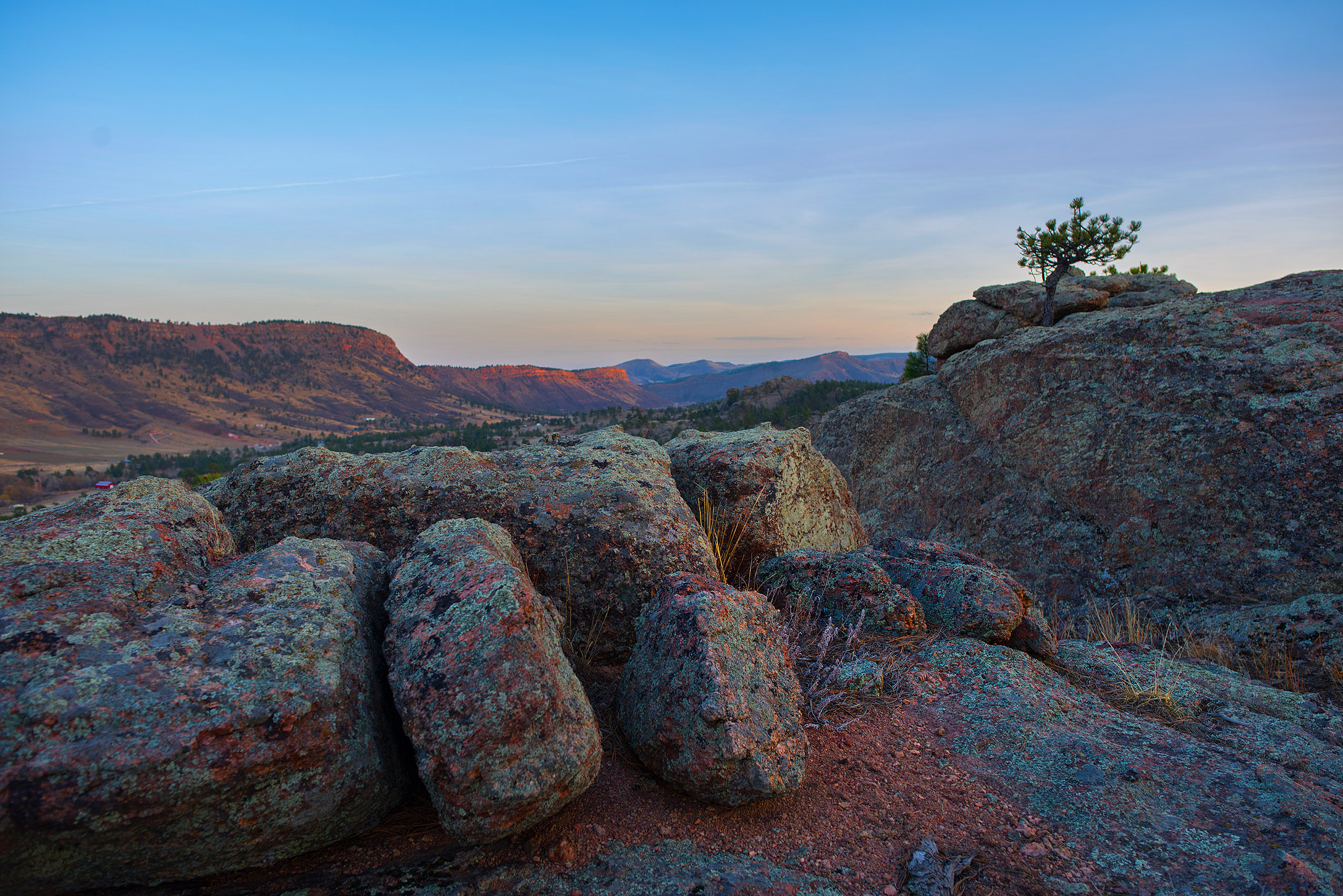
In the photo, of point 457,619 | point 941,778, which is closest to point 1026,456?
point 941,778

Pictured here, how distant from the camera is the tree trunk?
12.6m

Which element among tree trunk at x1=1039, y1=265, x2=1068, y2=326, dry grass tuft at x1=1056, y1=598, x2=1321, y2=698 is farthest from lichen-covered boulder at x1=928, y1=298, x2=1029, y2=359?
dry grass tuft at x1=1056, y1=598, x2=1321, y2=698

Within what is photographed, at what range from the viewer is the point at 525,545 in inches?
184

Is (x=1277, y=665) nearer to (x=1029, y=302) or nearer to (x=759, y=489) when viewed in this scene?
(x=759, y=489)

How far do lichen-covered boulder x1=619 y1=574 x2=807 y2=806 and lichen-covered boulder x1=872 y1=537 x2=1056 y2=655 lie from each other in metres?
2.17

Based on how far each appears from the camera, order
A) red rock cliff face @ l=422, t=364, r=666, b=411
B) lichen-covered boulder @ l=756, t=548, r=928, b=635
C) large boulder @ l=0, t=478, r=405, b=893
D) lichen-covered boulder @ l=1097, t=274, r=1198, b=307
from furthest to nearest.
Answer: red rock cliff face @ l=422, t=364, r=666, b=411 → lichen-covered boulder @ l=1097, t=274, r=1198, b=307 → lichen-covered boulder @ l=756, t=548, r=928, b=635 → large boulder @ l=0, t=478, r=405, b=893

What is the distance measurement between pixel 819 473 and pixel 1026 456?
5.59 metres

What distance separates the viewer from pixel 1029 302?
42.7 ft

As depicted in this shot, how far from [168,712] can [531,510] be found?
2587 mm

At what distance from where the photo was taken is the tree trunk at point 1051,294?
41.4ft

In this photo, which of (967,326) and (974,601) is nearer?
(974,601)

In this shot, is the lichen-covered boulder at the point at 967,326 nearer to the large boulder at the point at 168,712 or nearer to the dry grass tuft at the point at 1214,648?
the dry grass tuft at the point at 1214,648

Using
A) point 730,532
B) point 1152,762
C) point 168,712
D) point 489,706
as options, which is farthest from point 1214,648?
point 168,712

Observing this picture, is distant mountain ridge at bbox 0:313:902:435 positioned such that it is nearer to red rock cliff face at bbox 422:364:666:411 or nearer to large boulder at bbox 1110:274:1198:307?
red rock cliff face at bbox 422:364:666:411
